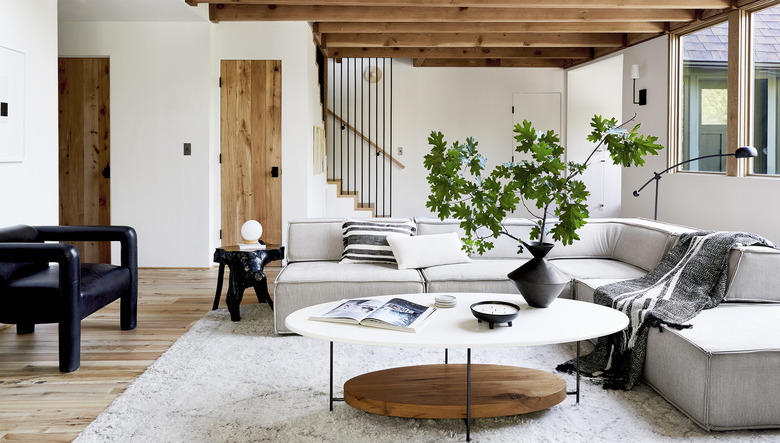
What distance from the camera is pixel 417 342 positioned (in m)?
2.50

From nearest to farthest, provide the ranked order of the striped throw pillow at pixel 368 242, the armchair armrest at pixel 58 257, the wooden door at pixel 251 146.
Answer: the armchair armrest at pixel 58 257
the striped throw pillow at pixel 368 242
the wooden door at pixel 251 146

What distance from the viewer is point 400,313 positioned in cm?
283

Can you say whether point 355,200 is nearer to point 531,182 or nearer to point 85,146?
point 85,146

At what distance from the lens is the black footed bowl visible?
A: 106 inches

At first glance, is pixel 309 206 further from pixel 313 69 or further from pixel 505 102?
pixel 505 102

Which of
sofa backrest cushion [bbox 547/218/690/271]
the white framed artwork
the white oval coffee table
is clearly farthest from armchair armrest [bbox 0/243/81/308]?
sofa backrest cushion [bbox 547/218/690/271]

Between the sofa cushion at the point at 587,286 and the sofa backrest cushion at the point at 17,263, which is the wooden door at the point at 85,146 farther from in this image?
the sofa cushion at the point at 587,286

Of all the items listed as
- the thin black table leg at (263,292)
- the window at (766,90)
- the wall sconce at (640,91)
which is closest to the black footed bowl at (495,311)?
the thin black table leg at (263,292)

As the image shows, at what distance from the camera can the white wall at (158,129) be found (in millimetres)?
6695

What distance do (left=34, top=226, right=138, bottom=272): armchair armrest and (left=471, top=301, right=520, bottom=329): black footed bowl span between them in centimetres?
238

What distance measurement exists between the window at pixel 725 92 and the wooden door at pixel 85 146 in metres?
5.65

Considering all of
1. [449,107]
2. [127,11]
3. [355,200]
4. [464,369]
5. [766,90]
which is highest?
[127,11]

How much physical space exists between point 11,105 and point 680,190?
5.95 metres

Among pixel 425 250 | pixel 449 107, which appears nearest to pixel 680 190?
pixel 425 250
